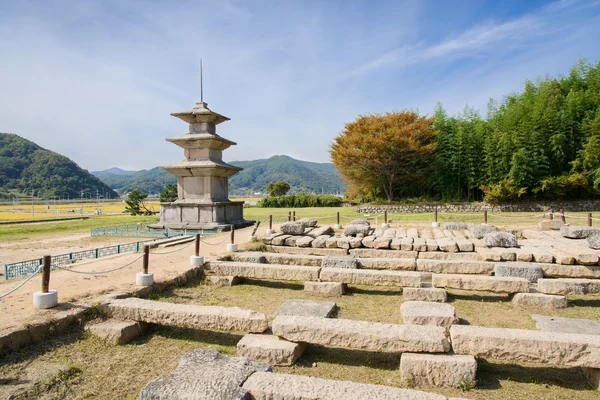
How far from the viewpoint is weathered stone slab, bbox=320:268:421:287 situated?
669 cm

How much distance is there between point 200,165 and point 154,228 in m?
3.52

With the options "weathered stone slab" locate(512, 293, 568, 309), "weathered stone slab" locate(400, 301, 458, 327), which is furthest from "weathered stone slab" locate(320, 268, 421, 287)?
"weathered stone slab" locate(512, 293, 568, 309)

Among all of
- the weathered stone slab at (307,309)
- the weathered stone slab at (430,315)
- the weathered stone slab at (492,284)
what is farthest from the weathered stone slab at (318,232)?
the weathered stone slab at (430,315)

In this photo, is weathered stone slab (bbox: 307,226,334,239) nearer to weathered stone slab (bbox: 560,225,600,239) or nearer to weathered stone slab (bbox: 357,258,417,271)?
weathered stone slab (bbox: 357,258,417,271)

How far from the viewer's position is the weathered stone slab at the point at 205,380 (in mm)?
2920

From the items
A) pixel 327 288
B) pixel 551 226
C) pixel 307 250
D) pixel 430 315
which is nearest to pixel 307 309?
pixel 327 288

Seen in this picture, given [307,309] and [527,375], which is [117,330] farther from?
[527,375]

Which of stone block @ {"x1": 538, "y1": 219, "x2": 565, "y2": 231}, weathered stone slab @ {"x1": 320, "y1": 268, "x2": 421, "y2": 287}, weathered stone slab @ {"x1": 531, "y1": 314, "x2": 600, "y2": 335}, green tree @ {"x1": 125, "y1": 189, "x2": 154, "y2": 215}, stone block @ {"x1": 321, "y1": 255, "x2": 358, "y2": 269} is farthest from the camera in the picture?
green tree @ {"x1": 125, "y1": 189, "x2": 154, "y2": 215}

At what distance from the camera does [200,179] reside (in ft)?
51.7

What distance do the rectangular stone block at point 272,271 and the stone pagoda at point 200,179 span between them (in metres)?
7.33

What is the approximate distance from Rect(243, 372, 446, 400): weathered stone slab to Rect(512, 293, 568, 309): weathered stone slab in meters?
4.56

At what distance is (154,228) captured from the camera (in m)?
15.6

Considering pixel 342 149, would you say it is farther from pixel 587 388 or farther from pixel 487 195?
pixel 587 388

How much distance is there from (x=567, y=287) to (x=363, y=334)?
511cm
